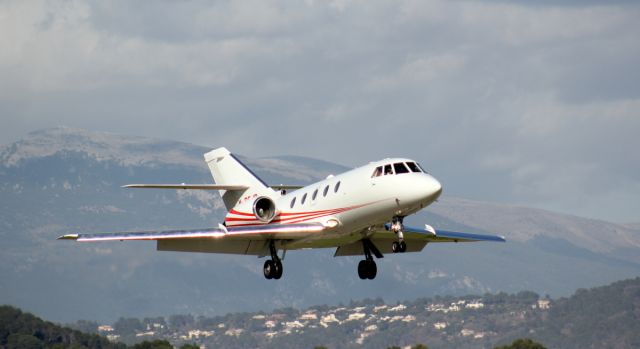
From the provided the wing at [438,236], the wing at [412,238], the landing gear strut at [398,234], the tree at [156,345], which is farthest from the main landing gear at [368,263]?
the tree at [156,345]

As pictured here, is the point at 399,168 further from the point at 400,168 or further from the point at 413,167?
the point at 413,167

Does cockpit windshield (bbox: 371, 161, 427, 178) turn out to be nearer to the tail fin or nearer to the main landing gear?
the main landing gear

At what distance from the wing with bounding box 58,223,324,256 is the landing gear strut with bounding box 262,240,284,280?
40cm

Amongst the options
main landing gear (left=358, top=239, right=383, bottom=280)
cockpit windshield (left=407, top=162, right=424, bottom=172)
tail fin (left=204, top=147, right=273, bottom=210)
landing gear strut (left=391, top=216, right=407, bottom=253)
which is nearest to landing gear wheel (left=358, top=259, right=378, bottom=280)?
main landing gear (left=358, top=239, right=383, bottom=280)

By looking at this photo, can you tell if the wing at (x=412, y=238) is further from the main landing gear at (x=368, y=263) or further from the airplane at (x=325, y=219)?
the main landing gear at (x=368, y=263)

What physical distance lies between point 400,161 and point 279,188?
8729 millimetres

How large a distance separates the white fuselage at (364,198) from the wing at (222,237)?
0.72 meters

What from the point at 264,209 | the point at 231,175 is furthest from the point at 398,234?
the point at 231,175

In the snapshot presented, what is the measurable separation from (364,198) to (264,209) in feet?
20.8

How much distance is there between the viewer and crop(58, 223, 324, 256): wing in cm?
4853

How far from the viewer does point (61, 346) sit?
186500 mm

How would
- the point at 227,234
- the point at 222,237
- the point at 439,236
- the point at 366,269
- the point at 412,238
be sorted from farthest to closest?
the point at 412,238 → the point at 439,236 → the point at 366,269 → the point at 222,237 → the point at 227,234

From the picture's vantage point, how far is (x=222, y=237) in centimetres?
5088

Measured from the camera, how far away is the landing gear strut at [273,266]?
51.4 m
